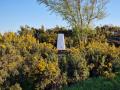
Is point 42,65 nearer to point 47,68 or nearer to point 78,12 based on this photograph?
point 47,68

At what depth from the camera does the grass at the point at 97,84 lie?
541 inches

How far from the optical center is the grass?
13750 mm

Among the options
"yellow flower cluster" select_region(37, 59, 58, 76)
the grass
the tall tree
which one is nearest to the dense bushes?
"yellow flower cluster" select_region(37, 59, 58, 76)

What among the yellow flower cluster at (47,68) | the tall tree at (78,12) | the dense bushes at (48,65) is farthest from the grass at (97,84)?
the tall tree at (78,12)

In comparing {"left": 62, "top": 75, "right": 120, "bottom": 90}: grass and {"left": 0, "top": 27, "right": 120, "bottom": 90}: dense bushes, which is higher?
{"left": 0, "top": 27, "right": 120, "bottom": 90}: dense bushes

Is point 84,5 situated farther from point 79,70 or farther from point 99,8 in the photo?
point 79,70

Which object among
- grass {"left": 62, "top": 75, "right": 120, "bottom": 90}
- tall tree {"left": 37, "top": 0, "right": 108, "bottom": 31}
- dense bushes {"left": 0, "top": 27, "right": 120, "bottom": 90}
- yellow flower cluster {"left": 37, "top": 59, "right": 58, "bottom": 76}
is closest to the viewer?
grass {"left": 62, "top": 75, "right": 120, "bottom": 90}

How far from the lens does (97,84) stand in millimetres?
14195

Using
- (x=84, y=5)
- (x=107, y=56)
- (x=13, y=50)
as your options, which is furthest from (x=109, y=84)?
(x=84, y=5)

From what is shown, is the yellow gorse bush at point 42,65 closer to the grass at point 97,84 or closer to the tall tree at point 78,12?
the grass at point 97,84

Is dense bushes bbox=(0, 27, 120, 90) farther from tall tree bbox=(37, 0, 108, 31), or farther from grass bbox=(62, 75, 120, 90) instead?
tall tree bbox=(37, 0, 108, 31)

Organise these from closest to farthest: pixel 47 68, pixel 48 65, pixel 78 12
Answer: pixel 47 68 → pixel 48 65 → pixel 78 12

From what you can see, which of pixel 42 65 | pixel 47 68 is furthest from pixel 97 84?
pixel 42 65

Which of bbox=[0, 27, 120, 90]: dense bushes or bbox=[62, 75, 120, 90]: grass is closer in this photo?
bbox=[62, 75, 120, 90]: grass
